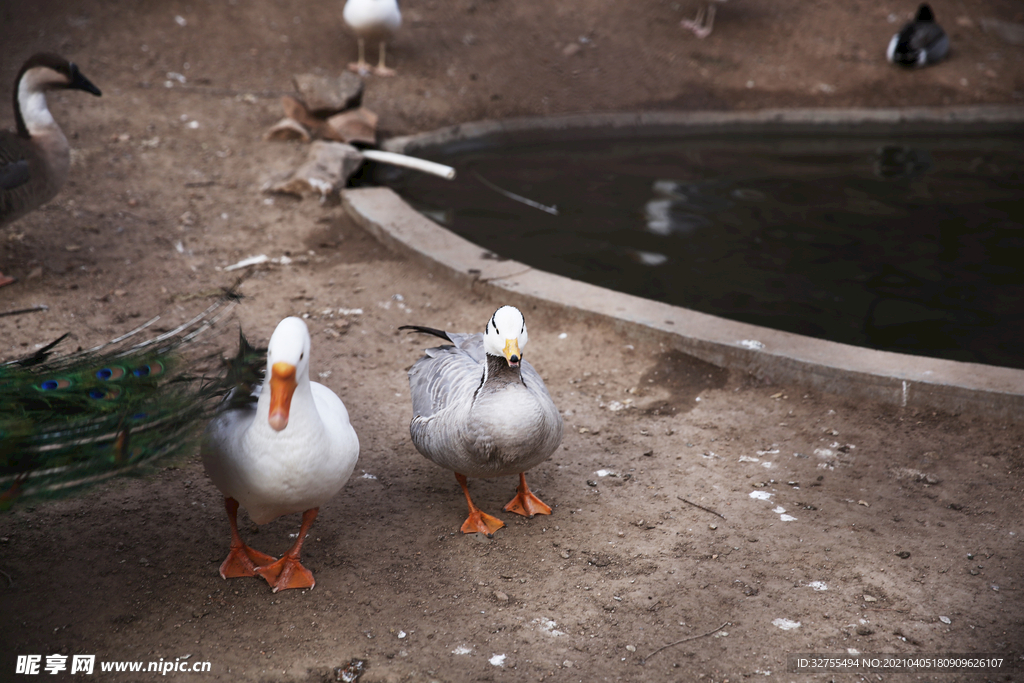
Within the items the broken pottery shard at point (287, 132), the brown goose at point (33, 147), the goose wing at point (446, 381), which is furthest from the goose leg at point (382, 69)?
the goose wing at point (446, 381)

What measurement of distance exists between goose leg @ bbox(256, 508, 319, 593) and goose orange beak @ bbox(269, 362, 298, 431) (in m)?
0.66

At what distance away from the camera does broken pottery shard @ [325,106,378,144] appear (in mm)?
8148

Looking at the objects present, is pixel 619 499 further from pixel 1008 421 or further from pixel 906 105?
pixel 906 105

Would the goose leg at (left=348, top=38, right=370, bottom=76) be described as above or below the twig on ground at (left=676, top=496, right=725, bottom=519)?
above

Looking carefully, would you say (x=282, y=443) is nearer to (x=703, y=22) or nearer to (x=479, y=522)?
(x=479, y=522)

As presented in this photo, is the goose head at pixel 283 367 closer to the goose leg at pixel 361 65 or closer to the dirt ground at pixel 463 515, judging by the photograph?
the dirt ground at pixel 463 515

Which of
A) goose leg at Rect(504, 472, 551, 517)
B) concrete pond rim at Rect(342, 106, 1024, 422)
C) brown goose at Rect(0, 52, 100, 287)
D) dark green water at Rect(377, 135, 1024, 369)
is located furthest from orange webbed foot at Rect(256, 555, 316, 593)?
dark green water at Rect(377, 135, 1024, 369)

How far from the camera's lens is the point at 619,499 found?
3.87 meters

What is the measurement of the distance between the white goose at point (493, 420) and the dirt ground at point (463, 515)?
1.11ft

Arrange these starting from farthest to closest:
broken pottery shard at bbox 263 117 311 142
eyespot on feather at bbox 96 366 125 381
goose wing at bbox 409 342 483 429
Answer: broken pottery shard at bbox 263 117 311 142 < goose wing at bbox 409 342 483 429 < eyespot on feather at bbox 96 366 125 381

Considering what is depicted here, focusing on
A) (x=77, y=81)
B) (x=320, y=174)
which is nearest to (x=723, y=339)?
(x=320, y=174)

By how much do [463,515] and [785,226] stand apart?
5.10 metres

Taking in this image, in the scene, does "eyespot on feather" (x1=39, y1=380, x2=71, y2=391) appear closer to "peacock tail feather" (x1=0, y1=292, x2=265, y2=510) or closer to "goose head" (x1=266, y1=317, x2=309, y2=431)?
"peacock tail feather" (x1=0, y1=292, x2=265, y2=510)

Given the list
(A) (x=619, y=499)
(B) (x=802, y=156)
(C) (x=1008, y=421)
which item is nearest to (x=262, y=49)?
(B) (x=802, y=156)
